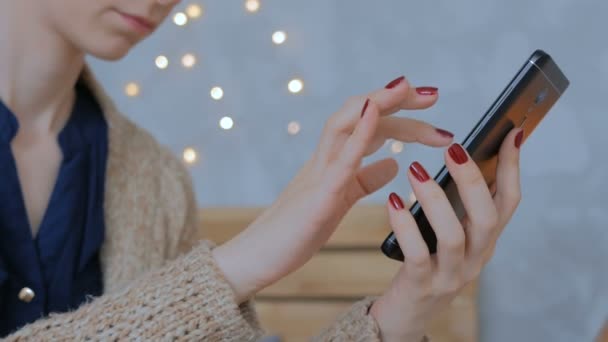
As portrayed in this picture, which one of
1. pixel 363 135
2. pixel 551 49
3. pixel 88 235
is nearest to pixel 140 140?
pixel 88 235

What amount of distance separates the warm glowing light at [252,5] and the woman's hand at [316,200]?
552 mm

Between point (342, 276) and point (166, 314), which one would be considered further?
point (342, 276)

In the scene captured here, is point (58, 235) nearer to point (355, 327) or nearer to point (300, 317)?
point (355, 327)

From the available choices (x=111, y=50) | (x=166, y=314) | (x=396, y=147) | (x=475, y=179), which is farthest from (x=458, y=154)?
(x=396, y=147)

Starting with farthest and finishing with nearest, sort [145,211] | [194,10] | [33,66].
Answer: [194,10]
[145,211]
[33,66]

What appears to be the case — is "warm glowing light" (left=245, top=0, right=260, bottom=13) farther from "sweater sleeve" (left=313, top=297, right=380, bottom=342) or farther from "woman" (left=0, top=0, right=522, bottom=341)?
"sweater sleeve" (left=313, top=297, right=380, bottom=342)

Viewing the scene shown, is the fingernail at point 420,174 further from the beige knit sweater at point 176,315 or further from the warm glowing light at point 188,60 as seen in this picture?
the warm glowing light at point 188,60

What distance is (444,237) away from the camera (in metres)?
0.56

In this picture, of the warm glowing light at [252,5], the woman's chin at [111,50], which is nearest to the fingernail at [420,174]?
the woman's chin at [111,50]

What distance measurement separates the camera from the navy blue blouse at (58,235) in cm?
79

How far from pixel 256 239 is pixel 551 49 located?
2.25 feet

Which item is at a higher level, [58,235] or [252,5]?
[252,5]

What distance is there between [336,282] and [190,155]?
1.02 ft

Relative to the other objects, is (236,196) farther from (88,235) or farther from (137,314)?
(137,314)
